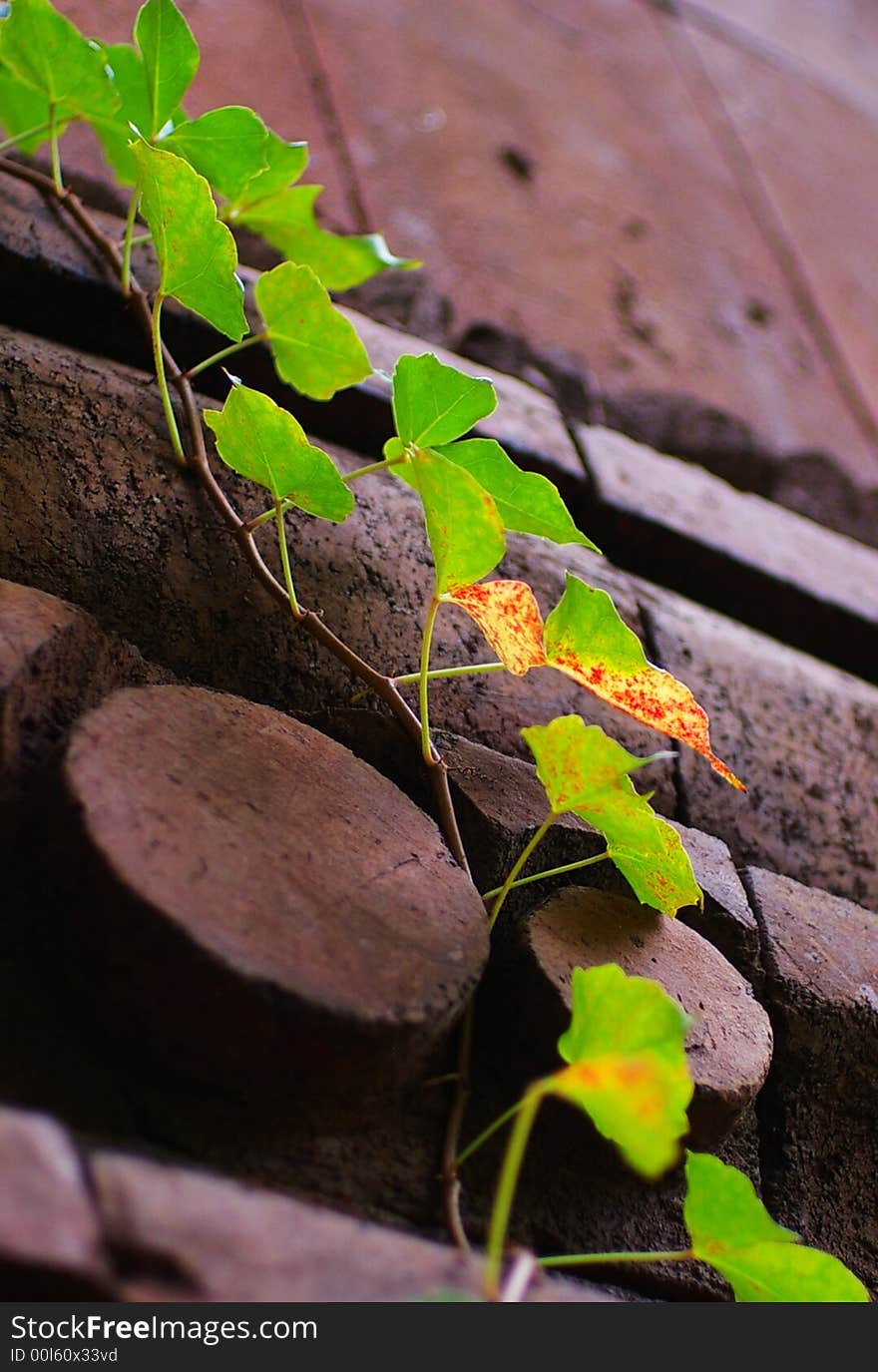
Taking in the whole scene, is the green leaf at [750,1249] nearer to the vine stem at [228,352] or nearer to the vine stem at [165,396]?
the vine stem at [228,352]

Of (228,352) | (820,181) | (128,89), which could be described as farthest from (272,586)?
(820,181)

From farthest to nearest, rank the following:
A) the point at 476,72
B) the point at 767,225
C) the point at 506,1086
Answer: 1. the point at 767,225
2. the point at 476,72
3. the point at 506,1086

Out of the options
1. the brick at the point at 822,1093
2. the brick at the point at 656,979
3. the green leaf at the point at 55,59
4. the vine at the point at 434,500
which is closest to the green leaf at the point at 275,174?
the vine at the point at 434,500

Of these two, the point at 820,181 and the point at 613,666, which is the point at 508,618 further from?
the point at 820,181

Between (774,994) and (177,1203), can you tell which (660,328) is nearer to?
(774,994)

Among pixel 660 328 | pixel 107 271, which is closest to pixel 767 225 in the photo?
pixel 660 328

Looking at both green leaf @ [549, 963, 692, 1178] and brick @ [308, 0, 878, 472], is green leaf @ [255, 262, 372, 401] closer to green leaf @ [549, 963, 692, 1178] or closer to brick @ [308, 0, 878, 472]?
green leaf @ [549, 963, 692, 1178]
